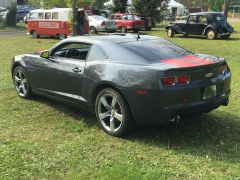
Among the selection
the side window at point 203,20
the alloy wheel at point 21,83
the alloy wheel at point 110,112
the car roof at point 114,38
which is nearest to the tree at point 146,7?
the side window at point 203,20

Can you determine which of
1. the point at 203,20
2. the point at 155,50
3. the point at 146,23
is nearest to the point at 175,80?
the point at 155,50

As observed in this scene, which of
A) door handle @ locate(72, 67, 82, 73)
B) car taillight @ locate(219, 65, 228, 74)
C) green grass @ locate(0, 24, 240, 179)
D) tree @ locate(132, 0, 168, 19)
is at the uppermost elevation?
tree @ locate(132, 0, 168, 19)

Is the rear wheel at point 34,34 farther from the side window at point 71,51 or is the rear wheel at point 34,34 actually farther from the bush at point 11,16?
the side window at point 71,51

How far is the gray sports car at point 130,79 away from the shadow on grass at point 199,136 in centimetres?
40

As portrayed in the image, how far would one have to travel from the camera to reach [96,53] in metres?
5.82

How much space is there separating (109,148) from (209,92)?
5.05 feet

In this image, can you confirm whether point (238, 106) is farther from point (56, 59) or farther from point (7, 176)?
point (7, 176)

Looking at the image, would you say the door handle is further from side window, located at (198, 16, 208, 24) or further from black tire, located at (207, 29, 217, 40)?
side window, located at (198, 16, 208, 24)

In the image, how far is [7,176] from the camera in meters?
4.37

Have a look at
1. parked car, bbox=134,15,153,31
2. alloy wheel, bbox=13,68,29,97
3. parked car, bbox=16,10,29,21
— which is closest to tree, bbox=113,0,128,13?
parked car, bbox=134,15,153,31

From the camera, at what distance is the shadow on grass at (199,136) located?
497 centimetres

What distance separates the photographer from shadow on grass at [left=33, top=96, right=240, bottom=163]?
497 cm

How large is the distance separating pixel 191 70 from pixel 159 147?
43.1 inches

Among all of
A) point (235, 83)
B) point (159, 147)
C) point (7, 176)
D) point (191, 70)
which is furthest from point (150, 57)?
point (235, 83)
